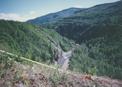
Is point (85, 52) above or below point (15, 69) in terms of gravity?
below

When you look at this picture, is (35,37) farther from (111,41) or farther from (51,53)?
(111,41)

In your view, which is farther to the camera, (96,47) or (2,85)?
(96,47)

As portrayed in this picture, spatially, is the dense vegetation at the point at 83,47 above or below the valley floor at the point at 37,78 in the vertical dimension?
below

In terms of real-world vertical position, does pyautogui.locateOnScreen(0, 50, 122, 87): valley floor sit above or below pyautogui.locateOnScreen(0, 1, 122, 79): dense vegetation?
above

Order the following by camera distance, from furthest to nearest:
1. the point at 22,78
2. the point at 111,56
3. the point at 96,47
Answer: the point at 96,47 → the point at 111,56 → the point at 22,78

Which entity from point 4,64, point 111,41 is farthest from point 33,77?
point 111,41

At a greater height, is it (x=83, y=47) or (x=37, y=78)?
(x=37, y=78)

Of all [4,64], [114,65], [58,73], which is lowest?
[114,65]

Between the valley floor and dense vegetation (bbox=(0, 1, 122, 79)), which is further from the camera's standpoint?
dense vegetation (bbox=(0, 1, 122, 79))

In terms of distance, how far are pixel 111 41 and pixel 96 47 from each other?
55.4ft

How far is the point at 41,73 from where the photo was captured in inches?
379

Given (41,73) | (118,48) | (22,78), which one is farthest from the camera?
(118,48)

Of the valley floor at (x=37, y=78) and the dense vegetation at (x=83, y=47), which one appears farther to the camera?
the dense vegetation at (x=83, y=47)

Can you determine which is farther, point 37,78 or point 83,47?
point 83,47
